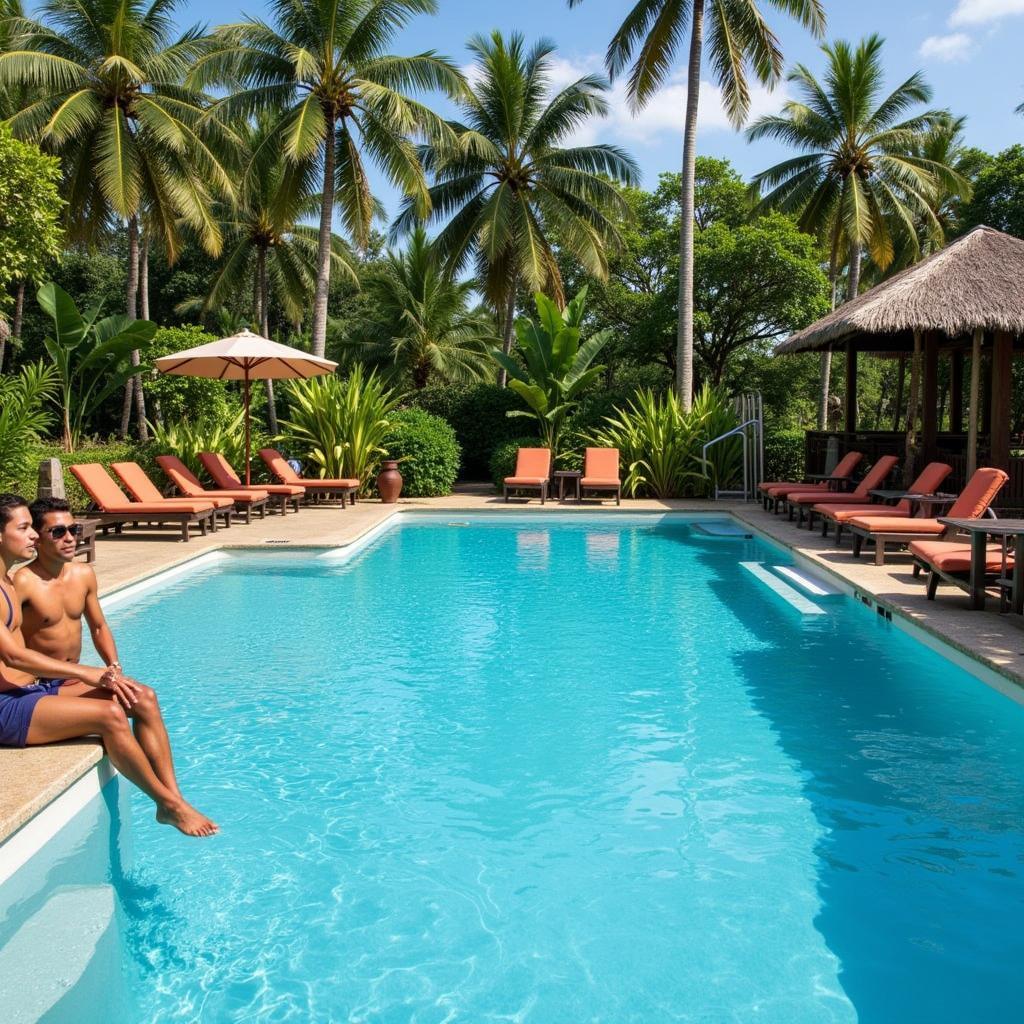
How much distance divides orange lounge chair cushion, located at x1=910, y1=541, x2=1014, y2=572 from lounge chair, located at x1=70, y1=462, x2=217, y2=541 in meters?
8.12

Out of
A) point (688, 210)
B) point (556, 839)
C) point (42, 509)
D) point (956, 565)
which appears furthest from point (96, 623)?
point (688, 210)

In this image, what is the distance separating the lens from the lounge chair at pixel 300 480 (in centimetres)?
1595

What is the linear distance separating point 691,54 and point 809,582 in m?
13.9

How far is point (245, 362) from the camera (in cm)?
1514

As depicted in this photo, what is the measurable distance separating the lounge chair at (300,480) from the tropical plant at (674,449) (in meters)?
5.07

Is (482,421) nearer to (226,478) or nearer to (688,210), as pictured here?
(688,210)

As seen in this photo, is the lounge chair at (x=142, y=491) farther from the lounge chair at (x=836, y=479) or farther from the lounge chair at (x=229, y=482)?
the lounge chair at (x=836, y=479)

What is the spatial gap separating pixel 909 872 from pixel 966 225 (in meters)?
28.4

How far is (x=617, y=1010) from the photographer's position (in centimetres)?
310

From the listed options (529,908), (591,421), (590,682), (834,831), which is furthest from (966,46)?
(529,908)

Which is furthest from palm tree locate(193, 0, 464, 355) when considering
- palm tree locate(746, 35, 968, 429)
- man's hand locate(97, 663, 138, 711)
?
man's hand locate(97, 663, 138, 711)

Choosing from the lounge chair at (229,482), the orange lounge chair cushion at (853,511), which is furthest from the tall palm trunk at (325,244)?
the orange lounge chair cushion at (853,511)

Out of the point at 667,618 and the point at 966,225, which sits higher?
the point at 966,225

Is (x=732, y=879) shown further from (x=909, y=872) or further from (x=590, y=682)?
(x=590, y=682)
